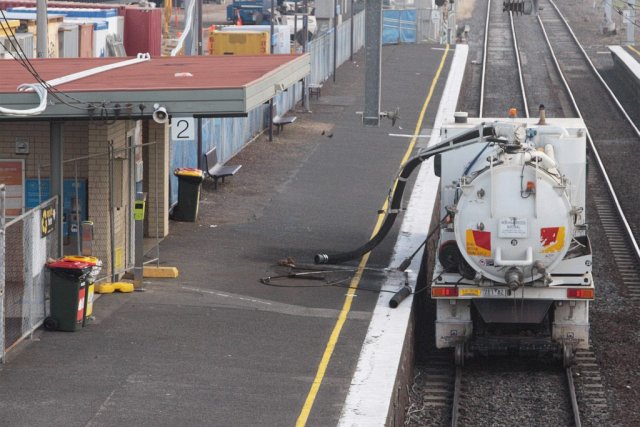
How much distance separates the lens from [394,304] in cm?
1648

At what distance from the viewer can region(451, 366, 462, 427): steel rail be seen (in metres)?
13.7

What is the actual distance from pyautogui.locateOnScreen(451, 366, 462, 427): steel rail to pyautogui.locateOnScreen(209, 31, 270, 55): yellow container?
2478cm

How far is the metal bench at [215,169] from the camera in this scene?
25.2 m

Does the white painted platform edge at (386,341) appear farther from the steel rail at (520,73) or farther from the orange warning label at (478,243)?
the steel rail at (520,73)

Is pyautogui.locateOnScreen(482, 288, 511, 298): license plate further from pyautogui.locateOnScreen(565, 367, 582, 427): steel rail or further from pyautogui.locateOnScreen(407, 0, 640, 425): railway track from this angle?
pyautogui.locateOnScreen(565, 367, 582, 427): steel rail

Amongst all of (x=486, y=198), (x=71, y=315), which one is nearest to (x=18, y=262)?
(x=71, y=315)

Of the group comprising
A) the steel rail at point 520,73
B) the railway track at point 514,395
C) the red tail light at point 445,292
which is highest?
the steel rail at point 520,73

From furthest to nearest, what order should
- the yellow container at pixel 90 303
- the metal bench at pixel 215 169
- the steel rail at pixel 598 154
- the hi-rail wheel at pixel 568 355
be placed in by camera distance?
the metal bench at pixel 215 169, the steel rail at pixel 598 154, the hi-rail wheel at pixel 568 355, the yellow container at pixel 90 303

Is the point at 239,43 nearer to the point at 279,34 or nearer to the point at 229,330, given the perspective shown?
the point at 279,34

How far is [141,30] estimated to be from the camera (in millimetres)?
34812

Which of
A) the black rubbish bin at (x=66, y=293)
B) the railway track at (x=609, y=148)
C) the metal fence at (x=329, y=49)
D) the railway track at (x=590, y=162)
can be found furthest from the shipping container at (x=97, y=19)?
the black rubbish bin at (x=66, y=293)

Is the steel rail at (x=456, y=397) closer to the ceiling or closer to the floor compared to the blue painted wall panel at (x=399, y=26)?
closer to the floor

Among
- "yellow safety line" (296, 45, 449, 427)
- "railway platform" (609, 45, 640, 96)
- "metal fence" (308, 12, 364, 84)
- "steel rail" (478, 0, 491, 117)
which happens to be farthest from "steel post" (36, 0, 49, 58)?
"railway platform" (609, 45, 640, 96)

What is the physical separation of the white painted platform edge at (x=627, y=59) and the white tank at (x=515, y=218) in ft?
90.2
